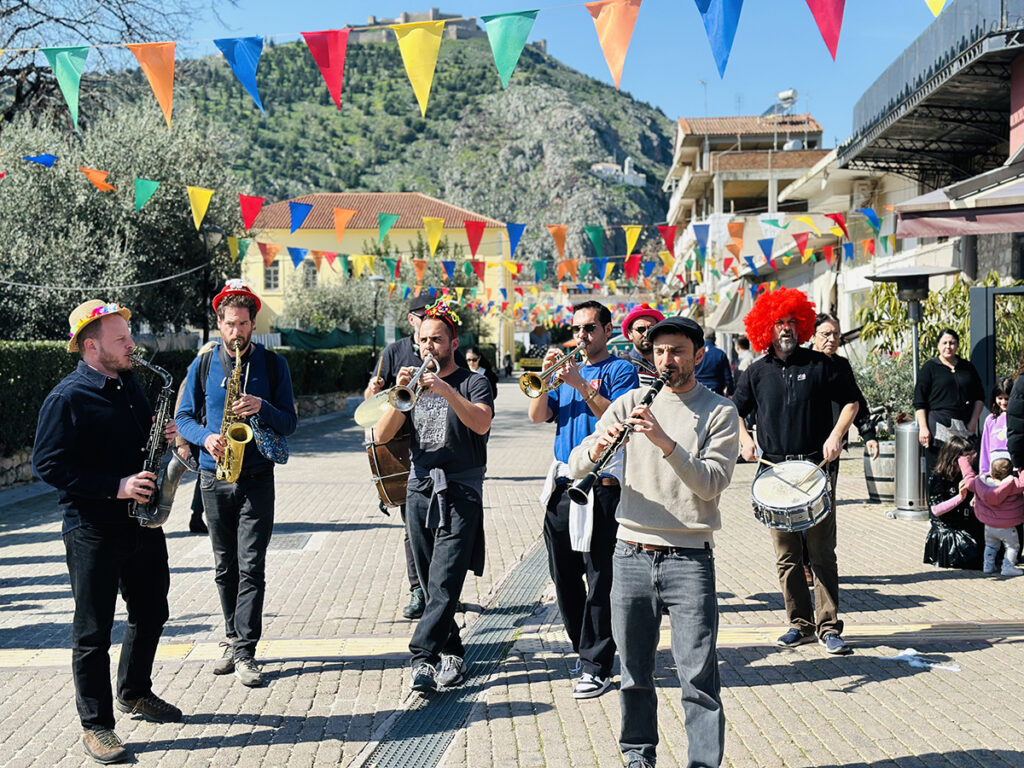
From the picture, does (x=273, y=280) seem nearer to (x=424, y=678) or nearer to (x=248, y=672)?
(x=248, y=672)

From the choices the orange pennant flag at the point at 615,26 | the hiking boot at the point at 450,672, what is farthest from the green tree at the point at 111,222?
the hiking boot at the point at 450,672

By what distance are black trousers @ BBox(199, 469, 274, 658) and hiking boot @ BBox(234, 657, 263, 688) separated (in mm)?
31

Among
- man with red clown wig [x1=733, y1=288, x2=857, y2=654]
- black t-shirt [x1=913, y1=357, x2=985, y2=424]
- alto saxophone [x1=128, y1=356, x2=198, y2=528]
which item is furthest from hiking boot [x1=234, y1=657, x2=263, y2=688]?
Result: black t-shirt [x1=913, y1=357, x2=985, y2=424]

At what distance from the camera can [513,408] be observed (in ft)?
107

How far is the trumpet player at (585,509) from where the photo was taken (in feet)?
16.3

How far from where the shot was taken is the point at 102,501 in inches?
174

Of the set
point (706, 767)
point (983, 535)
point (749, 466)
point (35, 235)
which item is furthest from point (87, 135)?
point (706, 767)

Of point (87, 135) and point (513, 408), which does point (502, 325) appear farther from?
point (87, 135)

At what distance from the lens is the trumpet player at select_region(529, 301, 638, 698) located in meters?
4.98

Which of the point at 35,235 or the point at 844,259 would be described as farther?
the point at 844,259

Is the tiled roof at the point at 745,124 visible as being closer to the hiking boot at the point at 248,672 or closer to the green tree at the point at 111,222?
the green tree at the point at 111,222

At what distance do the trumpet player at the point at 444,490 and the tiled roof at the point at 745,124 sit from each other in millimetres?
53936

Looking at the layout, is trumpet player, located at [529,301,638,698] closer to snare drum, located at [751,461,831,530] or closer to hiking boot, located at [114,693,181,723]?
snare drum, located at [751,461,831,530]

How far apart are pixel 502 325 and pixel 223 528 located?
68.2m
